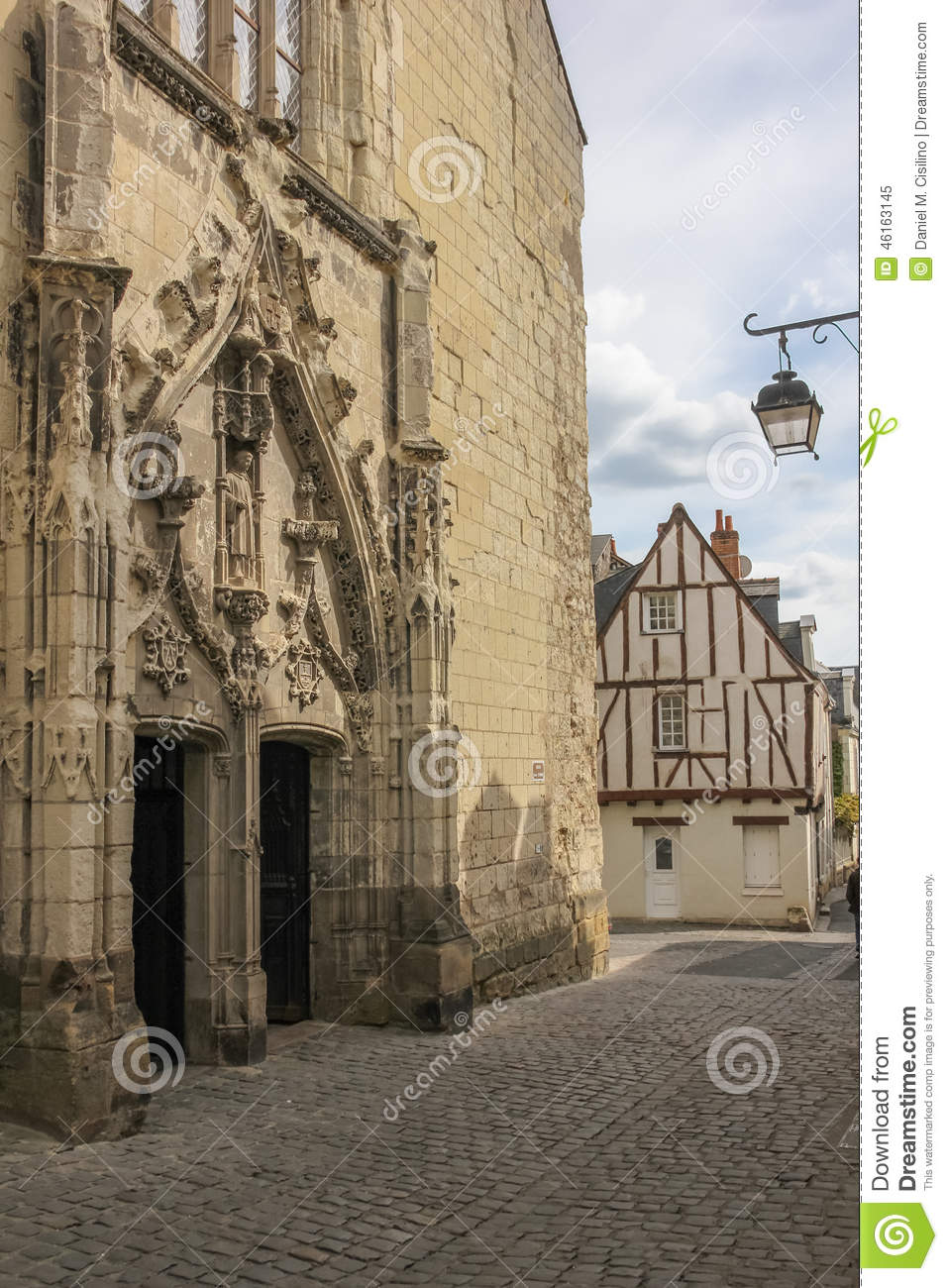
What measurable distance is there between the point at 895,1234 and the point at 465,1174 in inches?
101

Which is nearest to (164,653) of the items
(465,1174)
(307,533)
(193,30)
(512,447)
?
(307,533)

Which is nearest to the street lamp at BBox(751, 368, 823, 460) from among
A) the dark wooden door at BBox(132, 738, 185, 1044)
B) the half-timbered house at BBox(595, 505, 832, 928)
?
the dark wooden door at BBox(132, 738, 185, 1044)

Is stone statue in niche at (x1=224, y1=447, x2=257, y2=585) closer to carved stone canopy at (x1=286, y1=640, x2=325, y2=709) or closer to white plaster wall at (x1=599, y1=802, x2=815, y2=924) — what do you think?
carved stone canopy at (x1=286, y1=640, x2=325, y2=709)

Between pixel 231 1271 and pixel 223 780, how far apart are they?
3127mm

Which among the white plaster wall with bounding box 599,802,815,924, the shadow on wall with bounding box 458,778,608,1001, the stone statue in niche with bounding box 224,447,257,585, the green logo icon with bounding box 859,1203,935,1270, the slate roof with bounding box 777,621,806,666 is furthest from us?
the slate roof with bounding box 777,621,806,666

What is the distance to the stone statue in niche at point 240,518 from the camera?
6.81 m

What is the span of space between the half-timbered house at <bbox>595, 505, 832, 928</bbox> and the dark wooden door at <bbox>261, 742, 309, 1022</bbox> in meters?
12.7

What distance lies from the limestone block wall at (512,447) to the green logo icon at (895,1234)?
6335 millimetres

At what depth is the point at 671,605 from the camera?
67.2 ft

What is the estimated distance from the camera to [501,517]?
10258 mm

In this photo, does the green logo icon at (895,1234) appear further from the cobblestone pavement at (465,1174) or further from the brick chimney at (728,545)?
the brick chimney at (728,545)

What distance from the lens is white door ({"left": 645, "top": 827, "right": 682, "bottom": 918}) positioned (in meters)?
20.1

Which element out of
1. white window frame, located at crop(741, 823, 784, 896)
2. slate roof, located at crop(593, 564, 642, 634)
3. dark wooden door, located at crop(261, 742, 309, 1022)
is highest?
slate roof, located at crop(593, 564, 642, 634)

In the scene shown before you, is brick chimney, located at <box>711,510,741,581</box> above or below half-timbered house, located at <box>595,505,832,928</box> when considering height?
above
